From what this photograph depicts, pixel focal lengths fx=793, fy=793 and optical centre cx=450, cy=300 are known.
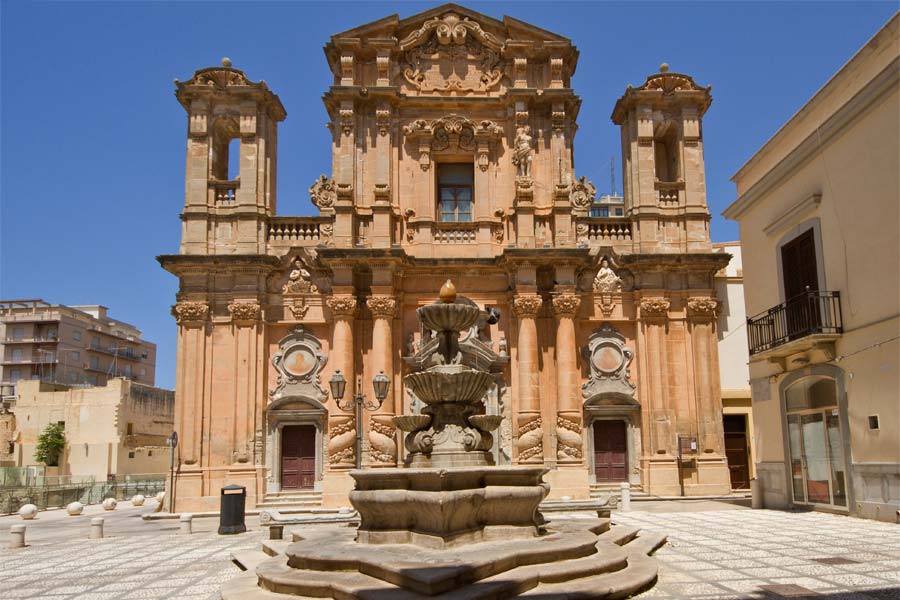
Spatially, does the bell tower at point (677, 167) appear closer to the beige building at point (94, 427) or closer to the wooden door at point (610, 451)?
the wooden door at point (610, 451)

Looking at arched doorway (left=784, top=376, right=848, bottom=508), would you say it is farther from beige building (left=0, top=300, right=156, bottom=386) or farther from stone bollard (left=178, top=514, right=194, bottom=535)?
beige building (left=0, top=300, right=156, bottom=386)

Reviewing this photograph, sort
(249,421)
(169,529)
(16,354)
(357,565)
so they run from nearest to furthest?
(357,565)
(169,529)
(249,421)
(16,354)

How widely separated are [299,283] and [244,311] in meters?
1.69

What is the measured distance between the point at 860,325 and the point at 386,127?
13807 mm

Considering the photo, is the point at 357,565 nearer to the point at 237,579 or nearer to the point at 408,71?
the point at 237,579

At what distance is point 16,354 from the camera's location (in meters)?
56.0

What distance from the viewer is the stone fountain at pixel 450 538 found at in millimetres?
7453

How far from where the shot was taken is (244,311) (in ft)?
70.7

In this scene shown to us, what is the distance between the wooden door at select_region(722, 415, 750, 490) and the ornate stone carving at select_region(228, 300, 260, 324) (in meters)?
14.3

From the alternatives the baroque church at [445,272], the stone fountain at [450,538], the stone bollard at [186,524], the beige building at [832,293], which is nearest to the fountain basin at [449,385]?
the stone fountain at [450,538]

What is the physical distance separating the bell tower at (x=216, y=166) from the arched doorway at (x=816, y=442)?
562 inches

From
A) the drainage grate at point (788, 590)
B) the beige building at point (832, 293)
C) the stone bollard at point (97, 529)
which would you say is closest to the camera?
the drainage grate at point (788, 590)

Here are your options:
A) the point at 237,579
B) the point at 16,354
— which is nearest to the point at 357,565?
the point at 237,579

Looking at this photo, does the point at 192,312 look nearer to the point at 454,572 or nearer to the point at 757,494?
the point at 757,494
